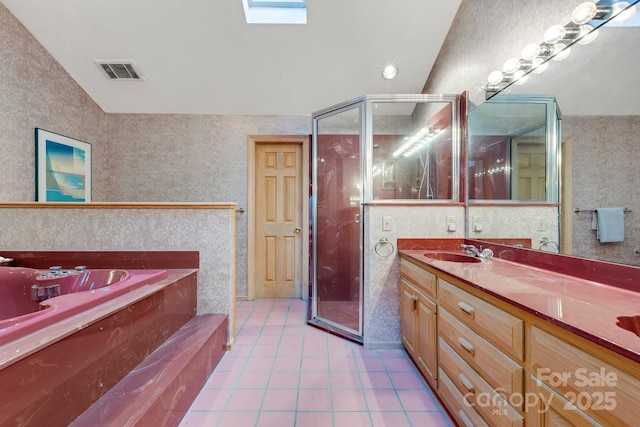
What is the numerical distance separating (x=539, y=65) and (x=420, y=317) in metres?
1.64

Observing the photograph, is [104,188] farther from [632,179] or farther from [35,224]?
[632,179]

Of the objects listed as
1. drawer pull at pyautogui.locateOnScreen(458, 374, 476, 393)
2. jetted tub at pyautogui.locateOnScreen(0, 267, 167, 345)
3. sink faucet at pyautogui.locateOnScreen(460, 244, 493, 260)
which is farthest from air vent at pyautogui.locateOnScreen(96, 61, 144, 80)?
drawer pull at pyautogui.locateOnScreen(458, 374, 476, 393)

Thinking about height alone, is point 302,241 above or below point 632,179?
below

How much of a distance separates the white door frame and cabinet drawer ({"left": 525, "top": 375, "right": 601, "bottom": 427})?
8.43 feet

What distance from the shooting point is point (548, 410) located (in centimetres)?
79

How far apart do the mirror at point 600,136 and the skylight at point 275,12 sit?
6.56 feet

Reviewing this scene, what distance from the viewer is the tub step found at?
1.01 meters

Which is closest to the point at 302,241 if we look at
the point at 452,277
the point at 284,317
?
the point at 284,317

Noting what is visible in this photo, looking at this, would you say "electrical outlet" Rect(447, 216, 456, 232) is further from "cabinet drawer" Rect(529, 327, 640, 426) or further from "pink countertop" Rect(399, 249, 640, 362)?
"cabinet drawer" Rect(529, 327, 640, 426)

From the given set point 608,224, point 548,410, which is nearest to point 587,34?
point 608,224

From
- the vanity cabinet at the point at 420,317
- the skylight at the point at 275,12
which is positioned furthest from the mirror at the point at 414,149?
the skylight at the point at 275,12

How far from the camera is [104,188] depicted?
3203 mm

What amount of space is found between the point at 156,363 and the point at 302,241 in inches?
84.3

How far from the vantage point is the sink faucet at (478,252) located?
171cm
